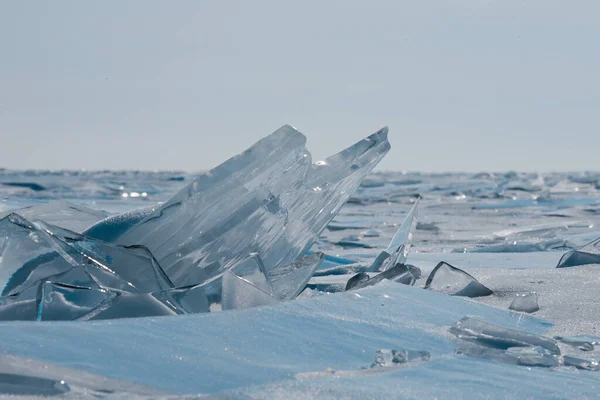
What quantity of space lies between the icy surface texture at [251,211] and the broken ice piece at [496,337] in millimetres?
795

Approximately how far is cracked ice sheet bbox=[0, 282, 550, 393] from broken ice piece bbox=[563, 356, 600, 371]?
233 mm

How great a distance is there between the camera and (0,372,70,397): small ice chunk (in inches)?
42.6

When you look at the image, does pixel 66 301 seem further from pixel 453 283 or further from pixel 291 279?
pixel 453 283

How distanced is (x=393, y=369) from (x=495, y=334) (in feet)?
1.35

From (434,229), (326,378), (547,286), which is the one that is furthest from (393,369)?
(434,229)

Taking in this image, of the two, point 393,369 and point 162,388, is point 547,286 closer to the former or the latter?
point 393,369

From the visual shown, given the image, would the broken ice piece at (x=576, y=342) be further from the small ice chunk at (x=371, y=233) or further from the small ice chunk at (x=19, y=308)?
the small ice chunk at (x=371, y=233)

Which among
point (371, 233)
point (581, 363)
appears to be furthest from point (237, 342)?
point (371, 233)

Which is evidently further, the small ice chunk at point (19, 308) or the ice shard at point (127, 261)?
the ice shard at point (127, 261)

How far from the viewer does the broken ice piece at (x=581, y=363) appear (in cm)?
155

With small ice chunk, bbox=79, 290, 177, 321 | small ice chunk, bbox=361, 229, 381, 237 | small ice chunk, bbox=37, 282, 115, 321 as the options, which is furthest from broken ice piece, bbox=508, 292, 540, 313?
small ice chunk, bbox=361, 229, 381, 237

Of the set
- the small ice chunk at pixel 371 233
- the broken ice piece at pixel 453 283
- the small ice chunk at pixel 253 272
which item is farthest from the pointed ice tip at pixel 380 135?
the small ice chunk at pixel 371 233

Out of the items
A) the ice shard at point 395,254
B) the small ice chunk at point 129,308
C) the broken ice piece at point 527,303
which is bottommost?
the small ice chunk at point 129,308

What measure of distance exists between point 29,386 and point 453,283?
1.72 m
